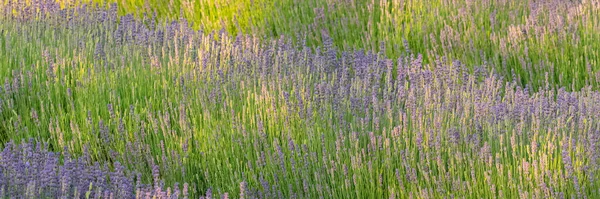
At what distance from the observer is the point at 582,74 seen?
16.0 ft

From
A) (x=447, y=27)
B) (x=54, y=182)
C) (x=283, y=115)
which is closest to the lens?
(x=54, y=182)

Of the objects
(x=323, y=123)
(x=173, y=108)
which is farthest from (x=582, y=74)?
(x=173, y=108)

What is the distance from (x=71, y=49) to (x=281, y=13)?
177cm

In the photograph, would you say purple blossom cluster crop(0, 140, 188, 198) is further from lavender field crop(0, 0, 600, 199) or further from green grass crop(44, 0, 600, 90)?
green grass crop(44, 0, 600, 90)

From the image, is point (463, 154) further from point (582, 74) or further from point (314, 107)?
point (582, 74)

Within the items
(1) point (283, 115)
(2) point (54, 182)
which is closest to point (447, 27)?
(1) point (283, 115)

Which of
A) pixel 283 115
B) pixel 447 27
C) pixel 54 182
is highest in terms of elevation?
pixel 447 27

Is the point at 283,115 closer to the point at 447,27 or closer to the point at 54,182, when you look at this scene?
the point at 54,182

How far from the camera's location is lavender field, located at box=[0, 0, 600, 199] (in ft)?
9.75

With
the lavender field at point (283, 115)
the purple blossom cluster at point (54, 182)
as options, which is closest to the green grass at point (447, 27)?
the lavender field at point (283, 115)

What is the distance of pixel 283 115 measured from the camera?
138 inches

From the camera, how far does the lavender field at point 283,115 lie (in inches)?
117

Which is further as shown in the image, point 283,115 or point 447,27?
point 447,27

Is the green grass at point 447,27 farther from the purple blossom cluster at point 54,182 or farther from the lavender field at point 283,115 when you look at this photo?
the purple blossom cluster at point 54,182
